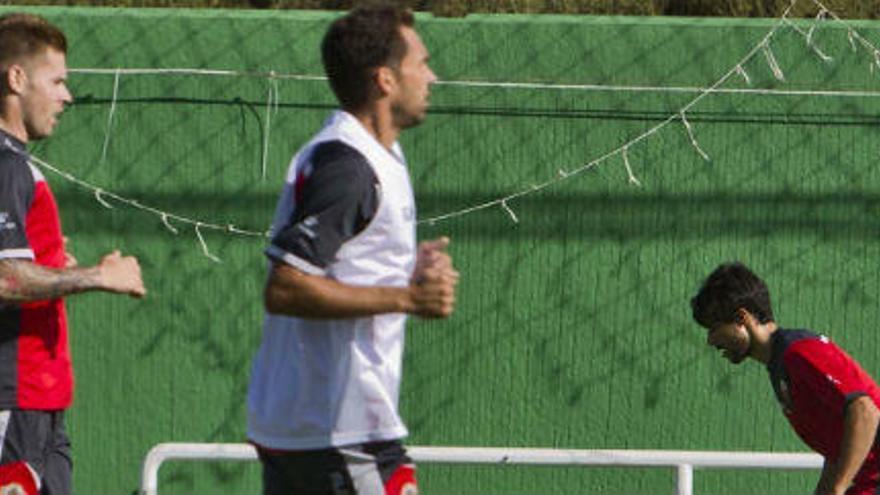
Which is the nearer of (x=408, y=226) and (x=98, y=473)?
(x=408, y=226)

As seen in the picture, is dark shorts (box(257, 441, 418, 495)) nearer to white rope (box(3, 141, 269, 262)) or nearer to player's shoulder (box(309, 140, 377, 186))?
player's shoulder (box(309, 140, 377, 186))

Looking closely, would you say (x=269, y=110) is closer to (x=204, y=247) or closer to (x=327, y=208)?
(x=204, y=247)

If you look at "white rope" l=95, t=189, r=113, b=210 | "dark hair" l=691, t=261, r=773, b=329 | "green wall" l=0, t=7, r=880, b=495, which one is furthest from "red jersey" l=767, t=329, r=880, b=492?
"white rope" l=95, t=189, r=113, b=210

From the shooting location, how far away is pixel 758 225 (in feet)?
28.8

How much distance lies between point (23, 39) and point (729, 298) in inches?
87.3

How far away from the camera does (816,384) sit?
6.50 meters

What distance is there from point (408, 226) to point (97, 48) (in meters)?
4.18

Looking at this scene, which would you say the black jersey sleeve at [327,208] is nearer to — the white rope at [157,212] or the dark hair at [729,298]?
the dark hair at [729,298]

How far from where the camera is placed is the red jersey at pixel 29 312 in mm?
5707

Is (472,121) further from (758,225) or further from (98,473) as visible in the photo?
(98,473)

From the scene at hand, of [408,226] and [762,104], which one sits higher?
[762,104]

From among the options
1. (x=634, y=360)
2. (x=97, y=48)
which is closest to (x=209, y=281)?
(x=97, y=48)

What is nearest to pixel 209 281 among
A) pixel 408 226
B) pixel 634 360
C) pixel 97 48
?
pixel 97 48

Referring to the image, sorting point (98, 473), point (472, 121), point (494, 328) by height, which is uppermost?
point (472, 121)
